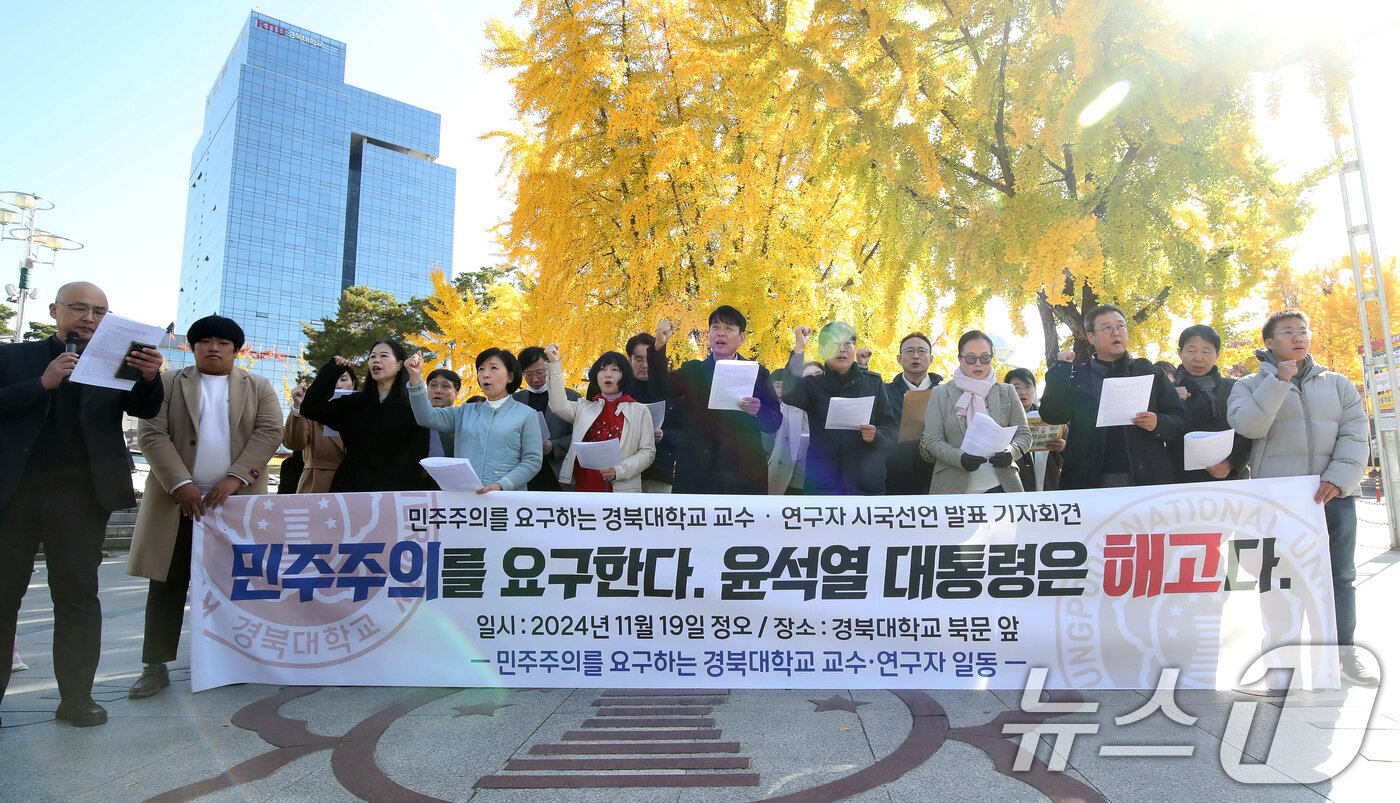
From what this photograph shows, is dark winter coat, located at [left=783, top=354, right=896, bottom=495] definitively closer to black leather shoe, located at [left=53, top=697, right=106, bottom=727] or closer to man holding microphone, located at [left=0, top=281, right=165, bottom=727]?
man holding microphone, located at [left=0, top=281, right=165, bottom=727]

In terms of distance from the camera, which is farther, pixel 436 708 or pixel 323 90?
pixel 323 90

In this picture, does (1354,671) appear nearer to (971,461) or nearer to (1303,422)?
(1303,422)

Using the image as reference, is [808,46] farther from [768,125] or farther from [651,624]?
[651,624]

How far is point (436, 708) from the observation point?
350 centimetres

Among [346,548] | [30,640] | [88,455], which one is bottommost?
[30,640]

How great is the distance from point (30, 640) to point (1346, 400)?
27.9 feet

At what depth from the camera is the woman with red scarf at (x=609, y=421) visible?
15.5ft

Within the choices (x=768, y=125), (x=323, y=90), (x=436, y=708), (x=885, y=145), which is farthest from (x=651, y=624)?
(x=323, y=90)

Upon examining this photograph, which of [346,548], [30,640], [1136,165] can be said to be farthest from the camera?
[1136,165]

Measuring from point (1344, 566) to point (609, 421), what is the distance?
4161 mm

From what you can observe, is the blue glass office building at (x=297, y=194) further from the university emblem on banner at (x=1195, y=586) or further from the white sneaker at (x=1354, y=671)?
the white sneaker at (x=1354, y=671)

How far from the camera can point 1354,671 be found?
3.74 meters

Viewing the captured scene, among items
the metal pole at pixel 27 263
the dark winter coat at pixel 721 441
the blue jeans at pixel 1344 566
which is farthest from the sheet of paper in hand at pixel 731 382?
the metal pole at pixel 27 263

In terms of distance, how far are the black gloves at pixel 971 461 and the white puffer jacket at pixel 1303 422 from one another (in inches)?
55.9
